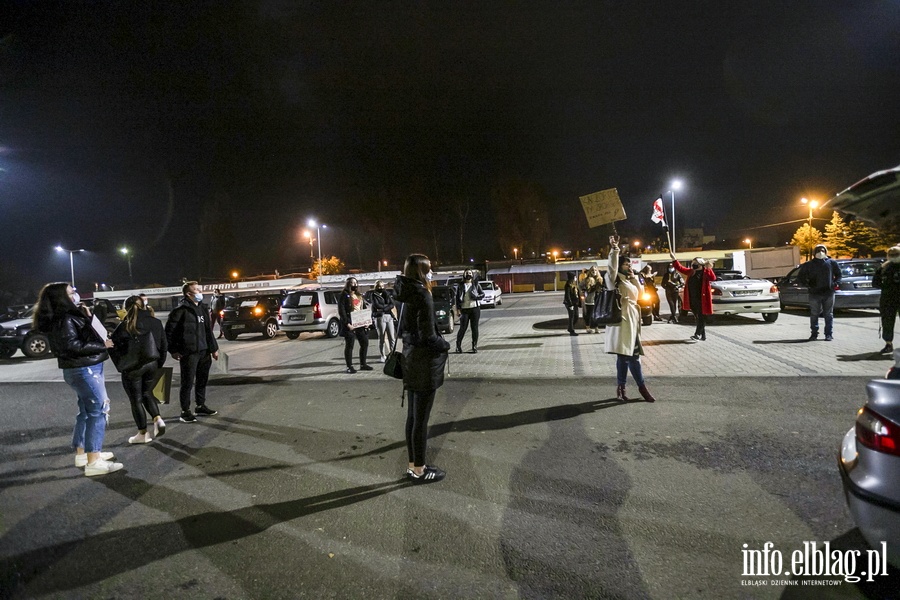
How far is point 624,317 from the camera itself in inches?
237

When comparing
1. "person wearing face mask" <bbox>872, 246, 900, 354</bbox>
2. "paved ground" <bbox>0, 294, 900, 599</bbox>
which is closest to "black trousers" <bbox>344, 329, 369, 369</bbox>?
"paved ground" <bbox>0, 294, 900, 599</bbox>

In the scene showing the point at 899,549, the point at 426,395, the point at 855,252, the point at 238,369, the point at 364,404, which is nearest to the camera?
the point at 899,549

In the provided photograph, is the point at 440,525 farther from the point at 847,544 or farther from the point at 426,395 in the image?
the point at 847,544

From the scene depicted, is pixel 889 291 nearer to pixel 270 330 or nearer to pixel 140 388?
pixel 140 388

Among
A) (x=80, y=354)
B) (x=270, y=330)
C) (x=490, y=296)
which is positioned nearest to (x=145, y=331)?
(x=80, y=354)

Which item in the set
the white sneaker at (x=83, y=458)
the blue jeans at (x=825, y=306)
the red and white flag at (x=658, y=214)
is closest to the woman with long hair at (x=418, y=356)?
the white sneaker at (x=83, y=458)

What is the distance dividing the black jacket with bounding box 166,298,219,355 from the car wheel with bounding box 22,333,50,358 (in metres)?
12.0

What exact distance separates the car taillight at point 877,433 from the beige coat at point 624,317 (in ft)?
11.6

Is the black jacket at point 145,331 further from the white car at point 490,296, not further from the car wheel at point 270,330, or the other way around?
the white car at point 490,296

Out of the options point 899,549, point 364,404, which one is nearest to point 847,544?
point 899,549

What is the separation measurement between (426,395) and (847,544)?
3.00 m

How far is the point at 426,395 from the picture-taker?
158 inches

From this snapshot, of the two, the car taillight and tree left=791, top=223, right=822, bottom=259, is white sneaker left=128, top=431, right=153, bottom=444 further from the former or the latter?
tree left=791, top=223, right=822, bottom=259

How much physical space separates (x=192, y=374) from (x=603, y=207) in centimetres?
744
